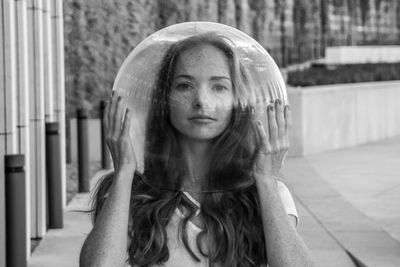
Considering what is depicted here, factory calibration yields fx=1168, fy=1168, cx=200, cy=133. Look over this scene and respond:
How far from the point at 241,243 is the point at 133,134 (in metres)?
0.39

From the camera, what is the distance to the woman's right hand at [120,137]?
2928 mm

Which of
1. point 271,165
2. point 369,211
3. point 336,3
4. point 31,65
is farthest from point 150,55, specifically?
point 336,3

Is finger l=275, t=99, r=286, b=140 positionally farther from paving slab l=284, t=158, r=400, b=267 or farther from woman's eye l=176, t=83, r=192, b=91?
paving slab l=284, t=158, r=400, b=267

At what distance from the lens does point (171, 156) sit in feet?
9.86

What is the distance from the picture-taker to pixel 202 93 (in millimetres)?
2895

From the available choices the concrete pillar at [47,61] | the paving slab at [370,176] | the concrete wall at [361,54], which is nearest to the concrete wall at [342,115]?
the paving slab at [370,176]

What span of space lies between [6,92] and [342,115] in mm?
11584

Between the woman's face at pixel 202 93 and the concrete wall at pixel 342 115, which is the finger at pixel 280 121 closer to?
the woman's face at pixel 202 93

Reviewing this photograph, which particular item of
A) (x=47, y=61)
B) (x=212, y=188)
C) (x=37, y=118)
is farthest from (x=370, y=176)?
(x=212, y=188)

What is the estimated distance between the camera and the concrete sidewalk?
8.73 metres

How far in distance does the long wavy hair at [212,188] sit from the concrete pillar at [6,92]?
492cm

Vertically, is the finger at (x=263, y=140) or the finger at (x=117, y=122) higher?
the finger at (x=117, y=122)

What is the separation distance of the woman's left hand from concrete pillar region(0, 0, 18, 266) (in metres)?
5.09

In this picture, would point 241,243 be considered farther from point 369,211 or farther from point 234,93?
point 369,211
